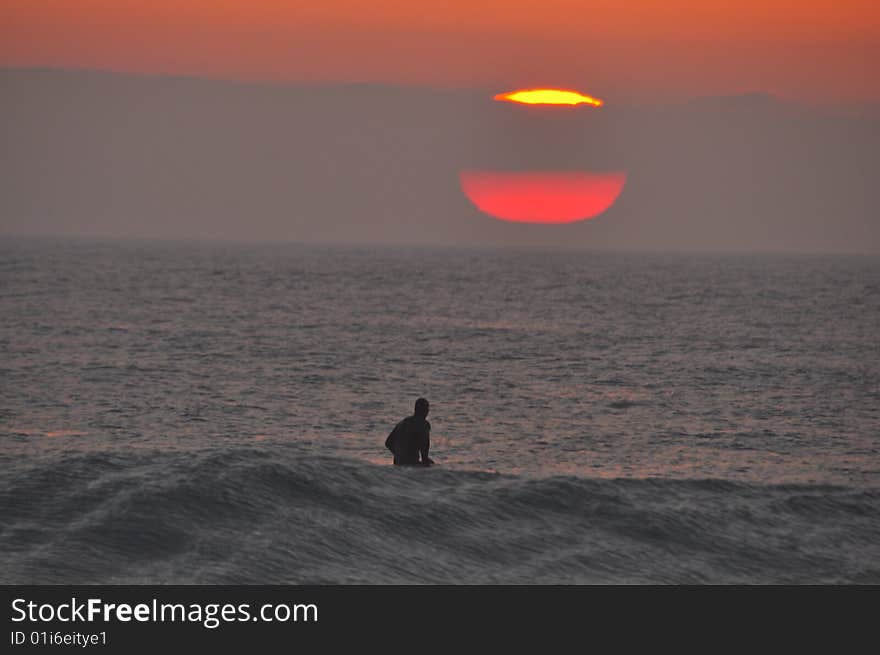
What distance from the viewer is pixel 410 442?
2080 centimetres

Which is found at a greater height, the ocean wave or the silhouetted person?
the silhouetted person

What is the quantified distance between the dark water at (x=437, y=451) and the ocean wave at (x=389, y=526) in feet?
0.16

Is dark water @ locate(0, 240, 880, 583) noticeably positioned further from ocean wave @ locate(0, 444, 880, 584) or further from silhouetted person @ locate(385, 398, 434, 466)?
silhouetted person @ locate(385, 398, 434, 466)

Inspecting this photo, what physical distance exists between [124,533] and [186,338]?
4820 cm

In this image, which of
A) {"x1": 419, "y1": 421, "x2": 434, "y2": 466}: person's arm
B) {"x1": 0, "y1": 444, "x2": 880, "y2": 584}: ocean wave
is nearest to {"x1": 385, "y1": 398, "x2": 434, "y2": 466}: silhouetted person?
{"x1": 419, "y1": 421, "x2": 434, "y2": 466}: person's arm

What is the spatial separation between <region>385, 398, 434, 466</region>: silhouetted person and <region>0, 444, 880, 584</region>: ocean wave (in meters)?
0.48

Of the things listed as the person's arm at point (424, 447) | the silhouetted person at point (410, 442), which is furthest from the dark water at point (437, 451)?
the silhouetted person at point (410, 442)

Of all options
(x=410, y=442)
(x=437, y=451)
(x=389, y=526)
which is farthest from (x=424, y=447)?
(x=437, y=451)

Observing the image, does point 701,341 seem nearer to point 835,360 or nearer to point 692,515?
point 835,360

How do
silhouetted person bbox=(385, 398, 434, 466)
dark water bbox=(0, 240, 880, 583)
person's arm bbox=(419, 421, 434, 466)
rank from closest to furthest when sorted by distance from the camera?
1. dark water bbox=(0, 240, 880, 583)
2. silhouetted person bbox=(385, 398, 434, 466)
3. person's arm bbox=(419, 421, 434, 466)

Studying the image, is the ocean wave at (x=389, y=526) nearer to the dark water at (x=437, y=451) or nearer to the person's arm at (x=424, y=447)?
the dark water at (x=437, y=451)

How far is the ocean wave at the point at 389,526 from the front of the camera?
15.3 metres

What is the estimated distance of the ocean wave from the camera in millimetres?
15320

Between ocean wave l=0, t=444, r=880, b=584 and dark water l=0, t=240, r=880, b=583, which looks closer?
ocean wave l=0, t=444, r=880, b=584
